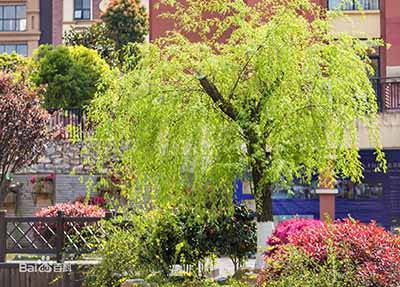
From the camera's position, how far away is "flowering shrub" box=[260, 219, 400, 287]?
31.8 feet

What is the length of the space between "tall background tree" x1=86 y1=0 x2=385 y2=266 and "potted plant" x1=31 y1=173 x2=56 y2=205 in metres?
13.0

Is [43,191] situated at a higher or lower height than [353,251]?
higher

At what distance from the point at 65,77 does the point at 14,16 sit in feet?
81.6

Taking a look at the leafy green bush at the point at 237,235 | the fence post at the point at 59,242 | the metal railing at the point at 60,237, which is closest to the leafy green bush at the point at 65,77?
the metal railing at the point at 60,237

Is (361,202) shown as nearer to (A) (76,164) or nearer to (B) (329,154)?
(A) (76,164)

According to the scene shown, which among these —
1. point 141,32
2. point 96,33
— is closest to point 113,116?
point 141,32

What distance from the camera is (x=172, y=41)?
1373cm

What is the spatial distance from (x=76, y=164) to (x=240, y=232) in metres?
13.1

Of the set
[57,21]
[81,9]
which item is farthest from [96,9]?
[57,21]

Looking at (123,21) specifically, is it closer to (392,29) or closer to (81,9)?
(81,9)

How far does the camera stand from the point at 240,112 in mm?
12570

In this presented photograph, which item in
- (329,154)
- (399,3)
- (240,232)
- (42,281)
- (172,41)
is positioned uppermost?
(399,3)

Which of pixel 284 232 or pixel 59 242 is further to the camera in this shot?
pixel 59 242

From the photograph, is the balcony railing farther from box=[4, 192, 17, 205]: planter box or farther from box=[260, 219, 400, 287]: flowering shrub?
box=[260, 219, 400, 287]: flowering shrub
